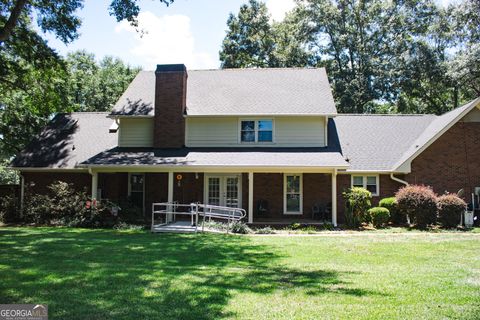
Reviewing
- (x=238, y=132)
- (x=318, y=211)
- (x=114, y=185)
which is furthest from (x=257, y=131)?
(x=114, y=185)

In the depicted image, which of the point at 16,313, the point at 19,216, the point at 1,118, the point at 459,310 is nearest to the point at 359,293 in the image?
the point at 459,310

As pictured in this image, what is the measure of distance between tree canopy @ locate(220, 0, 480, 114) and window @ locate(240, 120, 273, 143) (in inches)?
664

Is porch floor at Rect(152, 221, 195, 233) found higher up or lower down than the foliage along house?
lower down

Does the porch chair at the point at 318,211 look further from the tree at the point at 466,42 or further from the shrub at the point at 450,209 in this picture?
the tree at the point at 466,42

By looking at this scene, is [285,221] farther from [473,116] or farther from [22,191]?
[22,191]

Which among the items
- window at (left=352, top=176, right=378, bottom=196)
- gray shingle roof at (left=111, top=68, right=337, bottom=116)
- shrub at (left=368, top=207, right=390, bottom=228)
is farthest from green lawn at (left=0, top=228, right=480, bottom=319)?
gray shingle roof at (left=111, top=68, right=337, bottom=116)

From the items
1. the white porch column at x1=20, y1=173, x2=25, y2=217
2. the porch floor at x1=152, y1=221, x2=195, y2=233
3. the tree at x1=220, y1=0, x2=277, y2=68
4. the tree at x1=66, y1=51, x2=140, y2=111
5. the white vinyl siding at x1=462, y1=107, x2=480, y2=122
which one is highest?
the tree at x1=220, y1=0, x2=277, y2=68

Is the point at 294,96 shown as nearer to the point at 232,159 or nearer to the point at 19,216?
the point at 232,159

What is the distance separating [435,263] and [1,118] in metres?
31.8

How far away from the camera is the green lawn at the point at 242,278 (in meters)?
5.95

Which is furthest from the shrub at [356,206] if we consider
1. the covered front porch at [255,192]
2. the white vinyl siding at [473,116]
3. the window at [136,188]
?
the window at [136,188]

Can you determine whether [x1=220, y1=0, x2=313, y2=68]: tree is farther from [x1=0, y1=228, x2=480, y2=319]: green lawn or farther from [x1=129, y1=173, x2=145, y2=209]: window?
[x1=0, y1=228, x2=480, y2=319]: green lawn

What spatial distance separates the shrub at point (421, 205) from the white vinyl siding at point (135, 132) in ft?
42.4

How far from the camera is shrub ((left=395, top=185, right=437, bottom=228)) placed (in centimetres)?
1745
